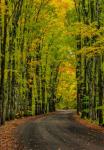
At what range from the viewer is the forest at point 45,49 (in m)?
28.0

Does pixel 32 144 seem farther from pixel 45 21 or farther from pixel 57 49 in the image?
pixel 57 49

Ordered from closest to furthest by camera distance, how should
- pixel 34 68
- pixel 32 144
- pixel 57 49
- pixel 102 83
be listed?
1. pixel 32 144
2. pixel 102 83
3. pixel 34 68
4. pixel 57 49

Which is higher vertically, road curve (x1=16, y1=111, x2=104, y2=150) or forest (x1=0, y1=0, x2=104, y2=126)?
forest (x1=0, y1=0, x2=104, y2=126)

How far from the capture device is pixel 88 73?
36750 millimetres

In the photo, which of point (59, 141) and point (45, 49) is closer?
point (59, 141)

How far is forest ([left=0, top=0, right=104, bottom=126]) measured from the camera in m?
28.0

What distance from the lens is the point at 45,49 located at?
51.3 meters

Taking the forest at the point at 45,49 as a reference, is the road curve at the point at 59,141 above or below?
below

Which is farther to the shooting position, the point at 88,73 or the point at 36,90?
the point at 36,90

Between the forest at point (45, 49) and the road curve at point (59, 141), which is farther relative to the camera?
the forest at point (45, 49)

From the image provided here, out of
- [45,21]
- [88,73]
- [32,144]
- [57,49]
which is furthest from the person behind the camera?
[57,49]

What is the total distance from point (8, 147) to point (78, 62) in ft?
88.0

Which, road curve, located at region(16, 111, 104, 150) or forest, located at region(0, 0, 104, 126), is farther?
forest, located at region(0, 0, 104, 126)

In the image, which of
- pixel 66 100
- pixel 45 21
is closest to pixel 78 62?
pixel 45 21
